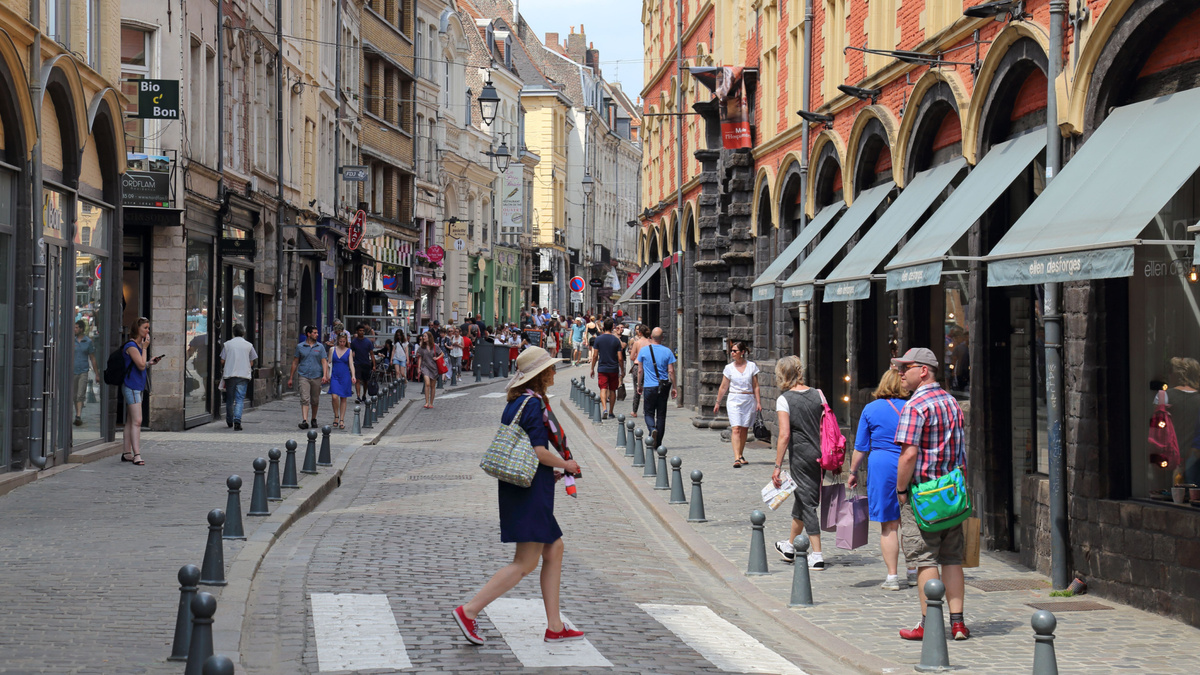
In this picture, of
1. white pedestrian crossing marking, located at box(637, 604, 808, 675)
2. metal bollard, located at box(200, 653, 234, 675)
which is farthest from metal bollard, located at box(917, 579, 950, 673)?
metal bollard, located at box(200, 653, 234, 675)

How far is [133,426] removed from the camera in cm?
1734

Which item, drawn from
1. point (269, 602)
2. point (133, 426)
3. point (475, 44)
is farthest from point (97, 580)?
point (475, 44)

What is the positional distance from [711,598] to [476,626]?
2595mm

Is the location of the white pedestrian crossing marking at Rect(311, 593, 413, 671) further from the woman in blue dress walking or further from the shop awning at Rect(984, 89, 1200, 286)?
the woman in blue dress walking

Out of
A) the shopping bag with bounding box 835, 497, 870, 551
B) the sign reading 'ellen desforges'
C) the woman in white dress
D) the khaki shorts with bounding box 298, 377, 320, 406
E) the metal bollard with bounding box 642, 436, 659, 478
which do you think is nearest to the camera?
the sign reading 'ellen desforges'

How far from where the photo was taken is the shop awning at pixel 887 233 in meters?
14.3

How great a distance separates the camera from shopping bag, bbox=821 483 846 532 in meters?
11.2

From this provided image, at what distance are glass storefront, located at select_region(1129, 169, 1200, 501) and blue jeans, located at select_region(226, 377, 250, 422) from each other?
53.9ft

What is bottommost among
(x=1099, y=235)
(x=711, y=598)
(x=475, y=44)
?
(x=711, y=598)

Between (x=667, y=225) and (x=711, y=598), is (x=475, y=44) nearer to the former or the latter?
(x=667, y=225)

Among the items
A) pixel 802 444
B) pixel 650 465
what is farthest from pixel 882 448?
pixel 650 465

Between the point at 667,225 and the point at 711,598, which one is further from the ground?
the point at 667,225

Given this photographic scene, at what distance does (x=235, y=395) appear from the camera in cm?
2391

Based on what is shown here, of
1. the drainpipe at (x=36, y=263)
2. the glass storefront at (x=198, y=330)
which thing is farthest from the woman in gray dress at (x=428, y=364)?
the drainpipe at (x=36, y=263)
